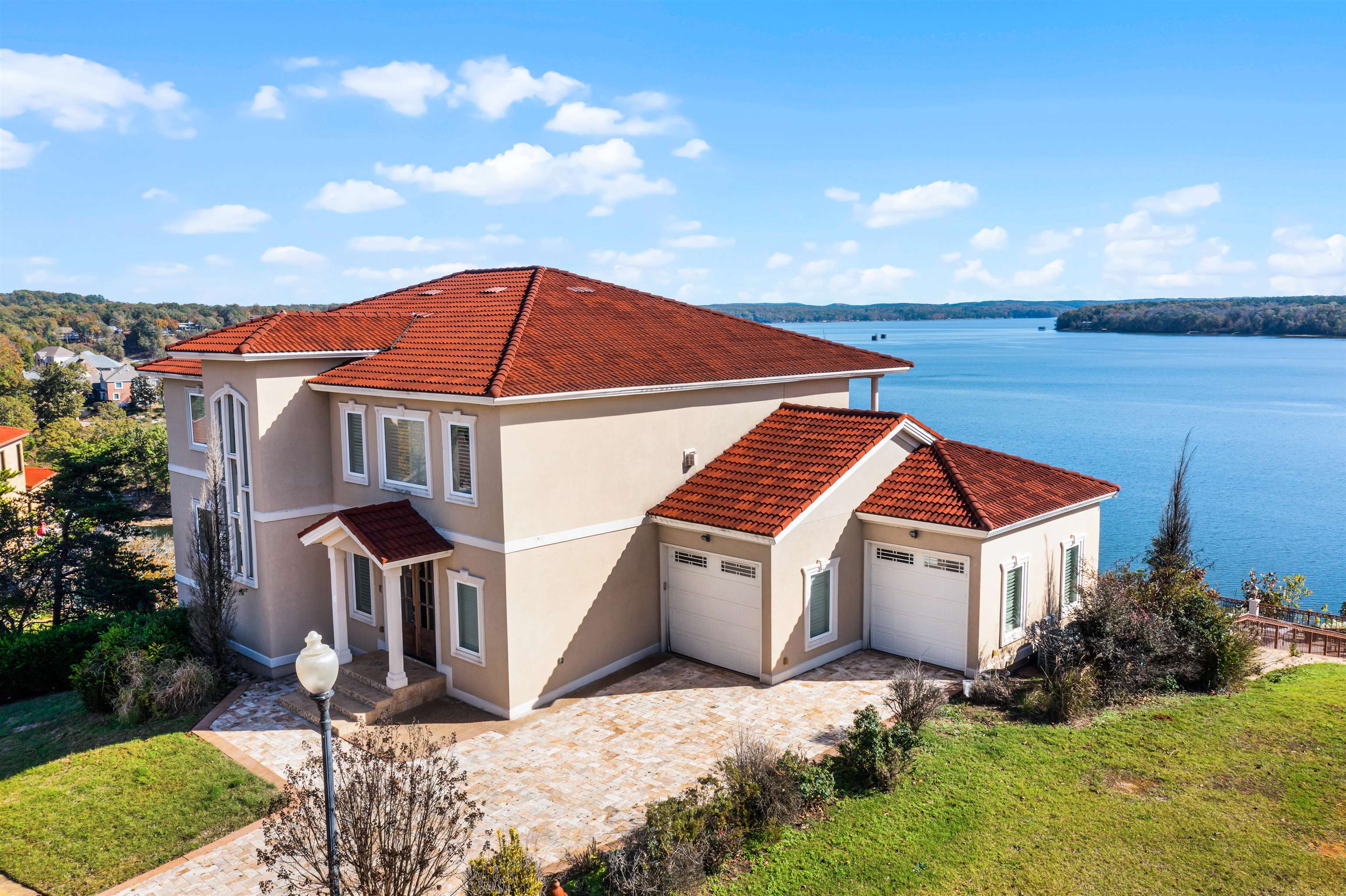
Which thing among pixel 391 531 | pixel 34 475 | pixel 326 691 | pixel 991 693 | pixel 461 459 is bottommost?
pixel 34 475

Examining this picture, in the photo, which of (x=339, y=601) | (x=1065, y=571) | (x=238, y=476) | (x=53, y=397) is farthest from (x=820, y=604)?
(x=53, y=397)

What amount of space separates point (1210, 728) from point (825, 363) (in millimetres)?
11068

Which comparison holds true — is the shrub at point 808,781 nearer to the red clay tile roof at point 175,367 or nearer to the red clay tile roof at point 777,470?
the red clay tile roof at point 777,470

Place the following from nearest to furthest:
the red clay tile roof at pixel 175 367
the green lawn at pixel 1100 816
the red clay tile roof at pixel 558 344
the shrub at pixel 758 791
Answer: the green lawn at pixel 1100 816, the shrub at pixel 758 791, the red clay tile roof at pixel 558 344, the red clay tile roof at pixel 175 367

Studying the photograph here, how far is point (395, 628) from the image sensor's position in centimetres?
1544

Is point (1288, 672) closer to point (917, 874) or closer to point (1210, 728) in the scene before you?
point (1210, 728)

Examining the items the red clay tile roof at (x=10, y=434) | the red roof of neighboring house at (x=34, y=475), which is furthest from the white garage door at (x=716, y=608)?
the red roof of neighboring house at (x=34, y=475)

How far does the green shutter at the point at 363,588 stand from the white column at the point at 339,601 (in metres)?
1.10

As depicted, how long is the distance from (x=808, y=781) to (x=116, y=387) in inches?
4575

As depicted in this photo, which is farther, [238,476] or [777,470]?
[238,476]

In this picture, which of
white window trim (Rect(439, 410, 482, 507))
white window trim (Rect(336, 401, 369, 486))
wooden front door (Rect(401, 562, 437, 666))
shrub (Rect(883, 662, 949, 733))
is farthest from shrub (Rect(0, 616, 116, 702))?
shrub (Rect(883, 662, 949, 733))

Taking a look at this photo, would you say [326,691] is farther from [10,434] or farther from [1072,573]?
[10,434]

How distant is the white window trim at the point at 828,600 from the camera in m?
16.3

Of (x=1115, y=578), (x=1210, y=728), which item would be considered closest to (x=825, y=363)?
(x=1115, y=578)
